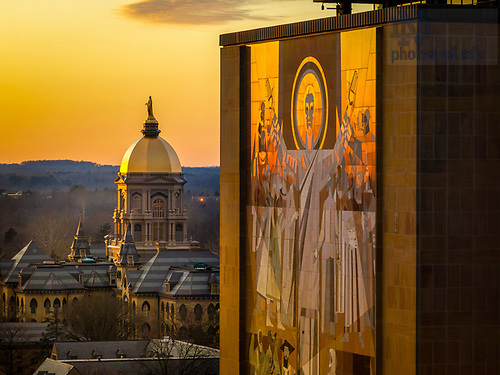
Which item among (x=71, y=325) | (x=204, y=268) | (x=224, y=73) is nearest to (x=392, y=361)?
(x=224, y=73)

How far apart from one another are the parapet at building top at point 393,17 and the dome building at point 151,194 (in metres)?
116

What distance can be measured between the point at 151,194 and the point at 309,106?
11845 cm

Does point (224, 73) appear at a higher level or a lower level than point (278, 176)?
higher

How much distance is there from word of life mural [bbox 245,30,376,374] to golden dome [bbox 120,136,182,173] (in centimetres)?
11524

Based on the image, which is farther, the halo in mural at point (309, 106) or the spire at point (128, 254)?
the spire at point (128, 254)

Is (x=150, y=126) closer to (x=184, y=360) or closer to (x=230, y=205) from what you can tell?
(x=184, y=360)

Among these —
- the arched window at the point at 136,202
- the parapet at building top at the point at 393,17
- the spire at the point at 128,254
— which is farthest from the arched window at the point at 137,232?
the parapet at building top at the point at 393,17

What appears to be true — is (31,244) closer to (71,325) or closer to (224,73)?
(71,325)

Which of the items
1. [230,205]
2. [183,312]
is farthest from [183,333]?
[230,205]

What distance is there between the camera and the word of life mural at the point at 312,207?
88.9ft
